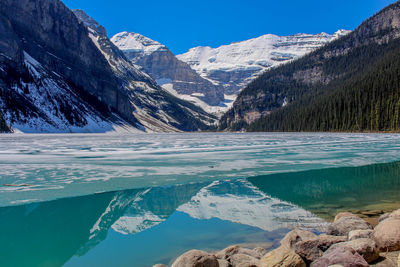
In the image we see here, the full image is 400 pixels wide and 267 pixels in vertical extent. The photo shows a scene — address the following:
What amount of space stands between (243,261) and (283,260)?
777 mm

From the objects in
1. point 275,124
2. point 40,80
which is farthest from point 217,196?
point 275,124

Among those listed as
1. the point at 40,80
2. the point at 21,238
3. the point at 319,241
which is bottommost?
the point at 21,238

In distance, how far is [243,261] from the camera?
550 cm

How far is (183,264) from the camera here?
5.12 m

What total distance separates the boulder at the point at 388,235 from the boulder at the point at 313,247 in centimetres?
71

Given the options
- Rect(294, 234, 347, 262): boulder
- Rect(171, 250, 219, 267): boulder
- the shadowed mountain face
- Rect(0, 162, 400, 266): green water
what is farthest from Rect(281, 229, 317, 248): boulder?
the shadowed mountain face

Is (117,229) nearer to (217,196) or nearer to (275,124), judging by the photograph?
(217,196)

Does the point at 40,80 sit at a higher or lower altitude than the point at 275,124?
higher

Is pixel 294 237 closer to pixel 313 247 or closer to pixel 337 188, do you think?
pixel 313 247

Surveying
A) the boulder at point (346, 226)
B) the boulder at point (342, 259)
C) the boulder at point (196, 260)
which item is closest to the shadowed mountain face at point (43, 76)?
the boulder at point (196, 260)

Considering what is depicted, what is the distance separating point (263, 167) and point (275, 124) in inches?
6909

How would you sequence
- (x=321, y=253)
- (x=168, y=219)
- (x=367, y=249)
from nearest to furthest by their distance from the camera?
(x=367, y=249) < (x=321, y=253) < (x=168, y=219)

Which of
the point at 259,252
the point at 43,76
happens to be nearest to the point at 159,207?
the point at 259,252

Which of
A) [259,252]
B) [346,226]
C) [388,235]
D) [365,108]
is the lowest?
[259,252]
